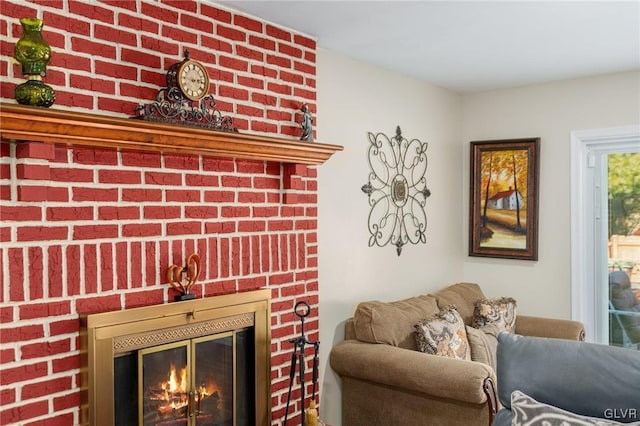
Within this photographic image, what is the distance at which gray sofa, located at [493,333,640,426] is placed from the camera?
1805 millimetres

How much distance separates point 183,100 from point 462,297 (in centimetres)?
262

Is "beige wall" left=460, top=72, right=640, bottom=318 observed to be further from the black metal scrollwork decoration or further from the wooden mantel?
the black metal scrollwork decoration

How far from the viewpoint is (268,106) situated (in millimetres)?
2904

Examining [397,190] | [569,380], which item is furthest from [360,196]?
[569,380]

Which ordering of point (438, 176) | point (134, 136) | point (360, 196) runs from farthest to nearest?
point (438, 176) < point (360, 196) < point (134, 136)

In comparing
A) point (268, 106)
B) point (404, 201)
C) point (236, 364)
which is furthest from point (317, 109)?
point (236, 364)

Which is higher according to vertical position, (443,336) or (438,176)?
(438,176)

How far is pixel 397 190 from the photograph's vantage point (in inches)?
158

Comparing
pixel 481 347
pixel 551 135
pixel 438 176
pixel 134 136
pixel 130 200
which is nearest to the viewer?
pixel 134 136

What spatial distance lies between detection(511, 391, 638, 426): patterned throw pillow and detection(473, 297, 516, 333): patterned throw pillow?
A: 6.63 feet

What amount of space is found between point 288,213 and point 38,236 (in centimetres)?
131

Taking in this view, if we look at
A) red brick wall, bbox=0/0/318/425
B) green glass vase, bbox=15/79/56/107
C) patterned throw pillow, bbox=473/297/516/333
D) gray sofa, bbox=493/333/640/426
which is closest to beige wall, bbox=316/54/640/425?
red brick wall, bbox=0/0/318/425

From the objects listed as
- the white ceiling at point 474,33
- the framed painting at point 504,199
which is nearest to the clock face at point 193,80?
the white ceiling at point 474,33

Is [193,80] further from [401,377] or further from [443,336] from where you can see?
[443,336]
